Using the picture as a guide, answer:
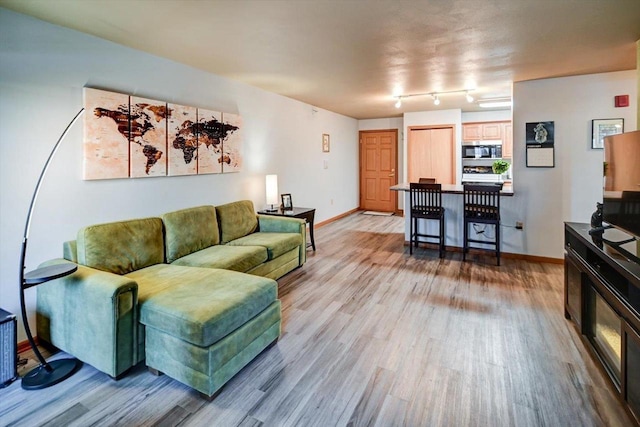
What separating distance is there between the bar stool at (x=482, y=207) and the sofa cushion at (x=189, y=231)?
315 centimetres

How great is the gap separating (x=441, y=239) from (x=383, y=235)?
1.46 meters

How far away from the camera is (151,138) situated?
10.8 ft

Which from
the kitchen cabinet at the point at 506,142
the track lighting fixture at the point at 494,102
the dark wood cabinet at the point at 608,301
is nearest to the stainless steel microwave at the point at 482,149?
the kitchen cabinet at the point at 506,142

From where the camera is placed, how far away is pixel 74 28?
8.66 feet

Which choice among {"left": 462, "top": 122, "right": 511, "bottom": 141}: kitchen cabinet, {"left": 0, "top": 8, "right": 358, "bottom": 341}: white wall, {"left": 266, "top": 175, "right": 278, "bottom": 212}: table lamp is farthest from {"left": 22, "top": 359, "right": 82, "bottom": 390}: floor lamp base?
{"left": 462, "top": 122, "right": 511, "bottom": 141}: kitchen cabinet

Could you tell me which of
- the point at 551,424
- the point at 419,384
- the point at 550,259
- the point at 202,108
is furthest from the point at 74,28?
the point at 550,259

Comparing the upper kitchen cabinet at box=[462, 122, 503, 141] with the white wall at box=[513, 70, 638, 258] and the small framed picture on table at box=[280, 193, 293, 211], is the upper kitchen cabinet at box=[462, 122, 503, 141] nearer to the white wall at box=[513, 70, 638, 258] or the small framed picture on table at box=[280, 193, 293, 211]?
the white wall at box=[513, 70, 638, 258]

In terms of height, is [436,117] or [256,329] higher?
[436,117]

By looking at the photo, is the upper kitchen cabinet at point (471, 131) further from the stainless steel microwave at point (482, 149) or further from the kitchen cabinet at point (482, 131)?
the stainless steel microwave at point (482, 149)

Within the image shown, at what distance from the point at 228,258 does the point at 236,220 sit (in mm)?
929

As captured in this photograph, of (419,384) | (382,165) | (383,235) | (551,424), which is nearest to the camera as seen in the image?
(551,424)

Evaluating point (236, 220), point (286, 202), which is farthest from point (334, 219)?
point (236, 220)

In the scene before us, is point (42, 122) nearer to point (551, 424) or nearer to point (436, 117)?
point (551, 424)

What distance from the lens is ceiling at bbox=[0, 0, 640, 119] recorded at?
2303 millimetres
